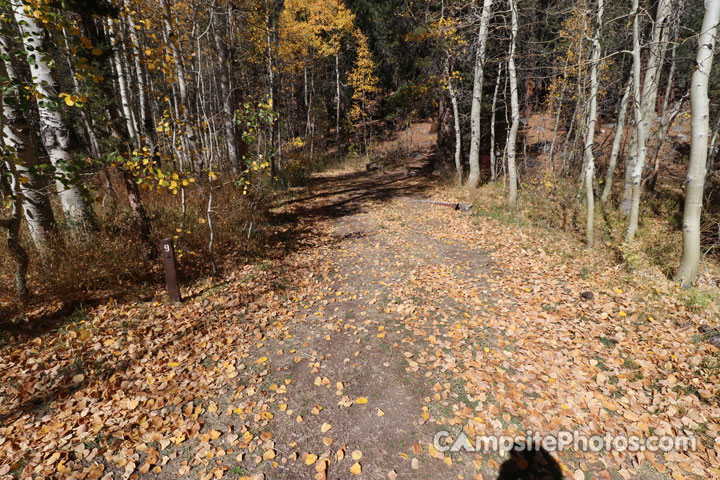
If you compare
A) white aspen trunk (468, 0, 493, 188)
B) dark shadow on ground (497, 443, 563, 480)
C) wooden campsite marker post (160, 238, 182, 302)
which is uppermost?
white aspen trunk (468, 0, 493, 188)

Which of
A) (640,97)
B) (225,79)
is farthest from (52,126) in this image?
(640,97)

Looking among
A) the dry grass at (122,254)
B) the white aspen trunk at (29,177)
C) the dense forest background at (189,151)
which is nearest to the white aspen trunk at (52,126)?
the dense forest background at (189,151)

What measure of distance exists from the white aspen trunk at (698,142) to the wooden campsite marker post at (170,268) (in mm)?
8987

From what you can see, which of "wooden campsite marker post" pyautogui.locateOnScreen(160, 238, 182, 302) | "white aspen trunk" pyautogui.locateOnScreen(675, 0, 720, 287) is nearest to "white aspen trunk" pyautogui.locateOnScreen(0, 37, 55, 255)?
"wooden campsite marker post" pyautogui.locateOnScreen(160, 238, 182, 302)

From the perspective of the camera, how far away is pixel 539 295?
232 inches

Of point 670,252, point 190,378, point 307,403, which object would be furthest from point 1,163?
point 670,252

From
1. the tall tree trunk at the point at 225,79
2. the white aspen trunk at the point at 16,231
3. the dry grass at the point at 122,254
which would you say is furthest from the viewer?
the tall tree trunk at the point at 225,79

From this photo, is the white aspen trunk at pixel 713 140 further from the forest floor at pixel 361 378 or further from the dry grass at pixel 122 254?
the dry grass at pixel 122 254

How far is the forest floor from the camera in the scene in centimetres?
314

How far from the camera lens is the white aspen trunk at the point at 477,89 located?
35.6 feet

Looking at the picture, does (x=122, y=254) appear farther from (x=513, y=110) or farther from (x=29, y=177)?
(x=513, y=110)

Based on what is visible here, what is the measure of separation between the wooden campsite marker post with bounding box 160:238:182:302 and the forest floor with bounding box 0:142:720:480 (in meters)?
0.30

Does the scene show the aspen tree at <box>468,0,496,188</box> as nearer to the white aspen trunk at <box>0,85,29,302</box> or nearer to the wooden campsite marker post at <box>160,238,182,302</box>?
the wooden campsite marker post at <box>160,238,182,302</box>

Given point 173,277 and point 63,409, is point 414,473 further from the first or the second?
point 173,277
